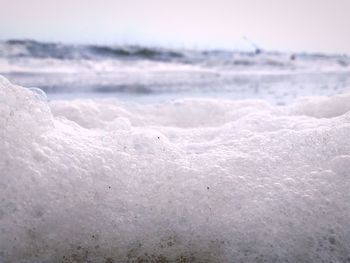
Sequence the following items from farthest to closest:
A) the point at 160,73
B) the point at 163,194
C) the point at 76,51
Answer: the point at 76,51 → the point at 160,73 → the point at 163,194

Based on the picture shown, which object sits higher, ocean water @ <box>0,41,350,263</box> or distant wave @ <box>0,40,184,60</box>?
distant wave @ <box>0,40,184,60</box>

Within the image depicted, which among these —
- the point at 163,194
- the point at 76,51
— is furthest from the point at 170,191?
the point at 76,51

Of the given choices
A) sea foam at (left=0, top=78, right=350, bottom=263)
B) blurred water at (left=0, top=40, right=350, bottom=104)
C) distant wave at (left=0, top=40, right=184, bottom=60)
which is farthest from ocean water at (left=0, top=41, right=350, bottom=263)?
distant wave at (left=0, top=40, right=184, bottom=60)

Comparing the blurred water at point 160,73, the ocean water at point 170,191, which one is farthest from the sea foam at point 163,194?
the blurred water at point 160,73

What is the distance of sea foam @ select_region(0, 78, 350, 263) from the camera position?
3.97 ft

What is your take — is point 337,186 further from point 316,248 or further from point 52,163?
point 52,163

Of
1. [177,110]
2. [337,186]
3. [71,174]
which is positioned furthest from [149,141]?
[177,110]

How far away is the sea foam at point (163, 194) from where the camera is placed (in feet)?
3.97

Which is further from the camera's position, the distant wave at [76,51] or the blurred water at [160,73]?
the distant wave at [76,51]

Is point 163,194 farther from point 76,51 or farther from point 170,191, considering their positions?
point 76,51

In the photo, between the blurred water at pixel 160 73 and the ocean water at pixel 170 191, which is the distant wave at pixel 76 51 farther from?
the ocean water at pixel 170 191

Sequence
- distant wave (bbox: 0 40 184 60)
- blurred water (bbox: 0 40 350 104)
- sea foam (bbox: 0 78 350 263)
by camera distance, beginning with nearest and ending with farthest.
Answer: sea foam (bbox: 0 78 350 263) < blurred water (bbox: 0 40 350 104) < distant wave (bbox: 0 40 184 60)

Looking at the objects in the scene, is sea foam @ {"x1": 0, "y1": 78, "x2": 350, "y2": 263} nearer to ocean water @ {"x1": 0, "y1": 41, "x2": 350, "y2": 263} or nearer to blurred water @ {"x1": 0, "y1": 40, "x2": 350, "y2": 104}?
ocean water @ {"x1": 0, "y1": 41, "x2": 350, "y2": 263}

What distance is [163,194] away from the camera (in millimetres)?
1352
